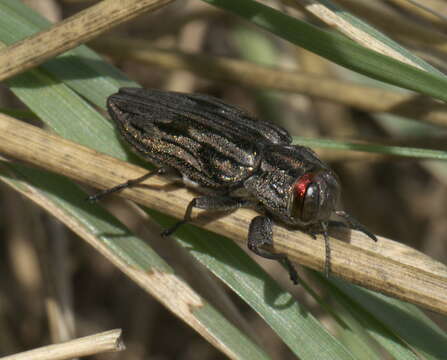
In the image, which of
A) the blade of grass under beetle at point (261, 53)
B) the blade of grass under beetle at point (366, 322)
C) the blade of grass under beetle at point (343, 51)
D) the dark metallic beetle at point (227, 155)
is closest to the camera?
the blade of grass under beetle at point (343, 51)

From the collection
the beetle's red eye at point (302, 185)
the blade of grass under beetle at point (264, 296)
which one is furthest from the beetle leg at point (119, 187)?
the beetle's red eye at point (302, 185)

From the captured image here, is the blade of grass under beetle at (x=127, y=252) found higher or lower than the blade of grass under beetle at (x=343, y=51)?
lower

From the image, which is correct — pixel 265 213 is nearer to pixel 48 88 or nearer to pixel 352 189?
pixel 48 88

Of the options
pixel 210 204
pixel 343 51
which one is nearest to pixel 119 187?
pixel 210 204

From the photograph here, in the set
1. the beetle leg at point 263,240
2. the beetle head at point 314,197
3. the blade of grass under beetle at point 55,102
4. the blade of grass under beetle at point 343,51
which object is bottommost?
the beetle leg at point 263,240

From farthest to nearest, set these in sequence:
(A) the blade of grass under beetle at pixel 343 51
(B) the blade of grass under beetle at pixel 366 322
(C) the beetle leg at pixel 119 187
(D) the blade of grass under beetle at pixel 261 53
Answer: (D) the blade of grass under beetle at pixel 261 53 → (C) the beetle leg at pixel 119 187 → (B) the blade of grass under beetle at pixel 366 322 → (A) the blade of grass under beetle at pixel 343 51

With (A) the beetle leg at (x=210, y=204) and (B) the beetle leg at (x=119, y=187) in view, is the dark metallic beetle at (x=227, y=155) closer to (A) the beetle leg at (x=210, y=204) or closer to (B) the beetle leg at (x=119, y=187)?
(A) the beetle leg at (x=210, y=204)

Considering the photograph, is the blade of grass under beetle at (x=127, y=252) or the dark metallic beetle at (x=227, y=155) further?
the dark metallic beetle at (x=227, y=155)

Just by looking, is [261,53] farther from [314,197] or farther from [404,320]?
[404,320]
